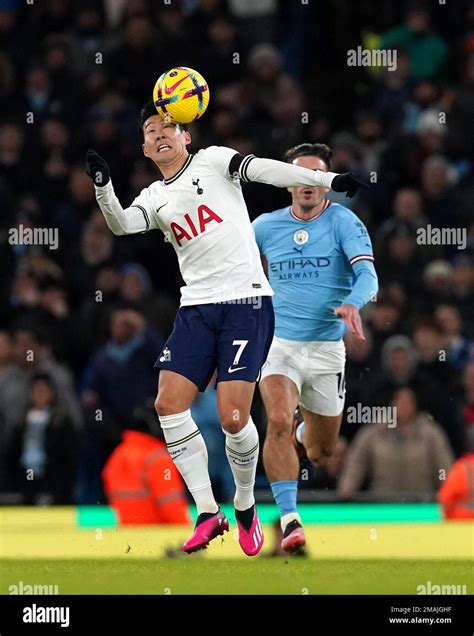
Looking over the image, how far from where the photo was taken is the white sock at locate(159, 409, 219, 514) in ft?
36.2

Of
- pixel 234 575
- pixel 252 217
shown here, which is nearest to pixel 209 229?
pixel 234 575

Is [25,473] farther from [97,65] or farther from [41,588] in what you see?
[41,588]

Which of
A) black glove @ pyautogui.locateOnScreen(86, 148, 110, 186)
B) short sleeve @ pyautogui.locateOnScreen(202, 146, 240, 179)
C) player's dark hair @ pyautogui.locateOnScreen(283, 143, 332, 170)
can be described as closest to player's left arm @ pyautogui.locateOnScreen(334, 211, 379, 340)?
player's dark hair @ pyautogui.locateOnScreen(283, 143, 332, 170)

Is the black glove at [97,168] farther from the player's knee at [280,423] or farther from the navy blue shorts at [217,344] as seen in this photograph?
the player's knee at [280,423]

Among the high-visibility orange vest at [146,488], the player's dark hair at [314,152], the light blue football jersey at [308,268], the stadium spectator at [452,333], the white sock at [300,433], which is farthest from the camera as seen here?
the stadium spectator at [452,333]

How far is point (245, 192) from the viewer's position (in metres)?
16.3

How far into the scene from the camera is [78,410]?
17.9 meters

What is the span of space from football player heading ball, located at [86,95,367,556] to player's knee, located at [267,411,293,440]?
855 mm

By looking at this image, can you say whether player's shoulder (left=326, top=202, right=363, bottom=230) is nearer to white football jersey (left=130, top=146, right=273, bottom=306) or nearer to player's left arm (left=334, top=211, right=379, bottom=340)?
player's left arm (left=334, top=211, right=379, bottom=340)

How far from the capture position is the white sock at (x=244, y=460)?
11234mm

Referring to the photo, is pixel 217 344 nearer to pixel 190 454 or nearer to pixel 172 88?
pixel 190 454

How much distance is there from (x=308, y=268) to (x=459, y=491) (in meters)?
4.70

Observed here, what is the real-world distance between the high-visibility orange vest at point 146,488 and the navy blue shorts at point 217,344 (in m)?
4.34

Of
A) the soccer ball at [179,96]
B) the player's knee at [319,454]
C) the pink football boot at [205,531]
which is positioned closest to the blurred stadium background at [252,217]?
the player's knee at [319,454]
